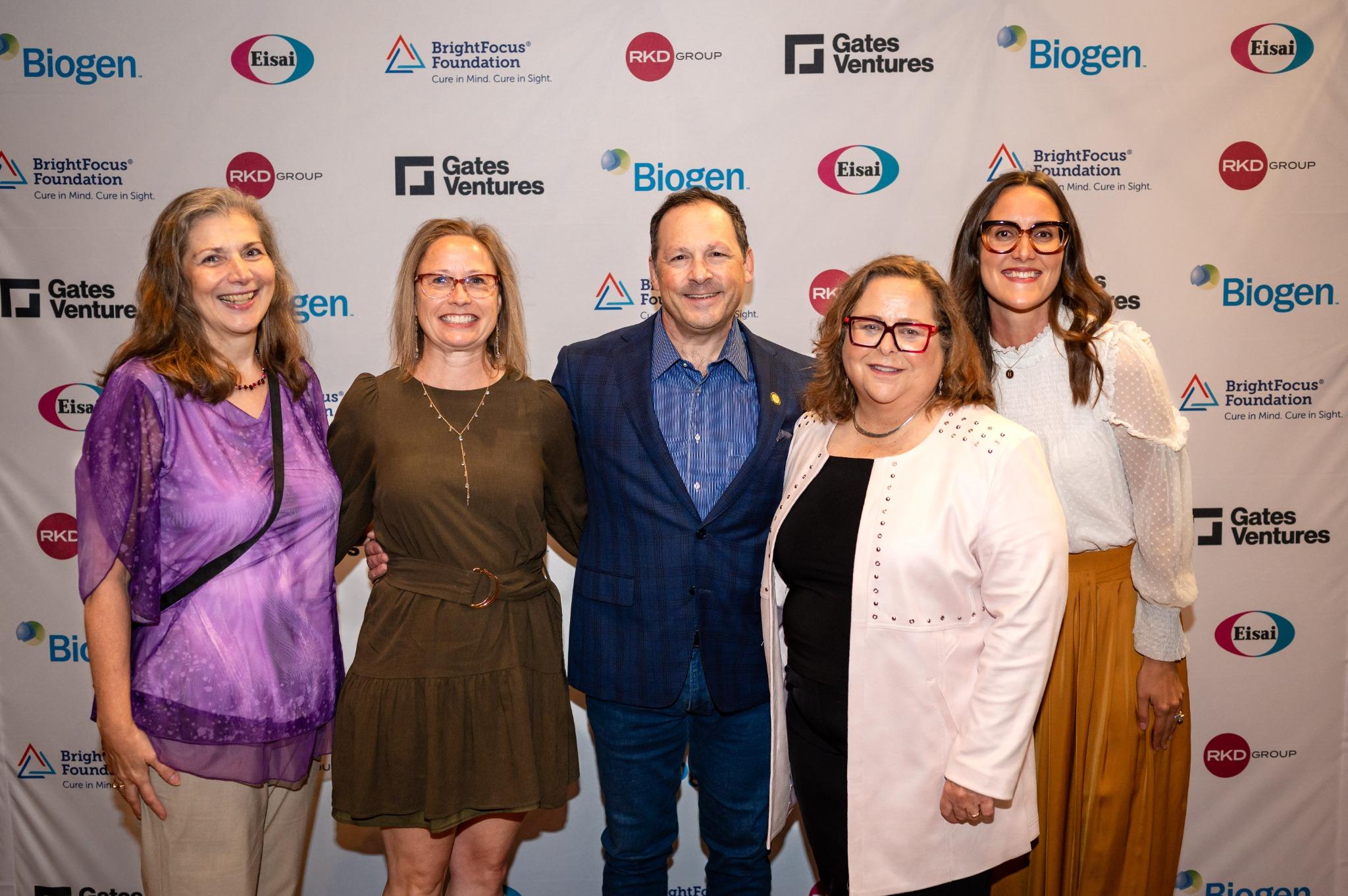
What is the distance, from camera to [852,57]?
3061mm

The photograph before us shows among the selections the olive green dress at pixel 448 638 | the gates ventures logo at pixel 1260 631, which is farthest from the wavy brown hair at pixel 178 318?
the gates ventures logo at pixel 1260 631

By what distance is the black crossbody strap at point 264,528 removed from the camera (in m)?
1.81

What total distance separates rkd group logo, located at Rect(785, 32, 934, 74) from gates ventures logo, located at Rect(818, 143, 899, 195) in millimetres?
269

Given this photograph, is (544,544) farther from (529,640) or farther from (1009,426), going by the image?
(1009,426)

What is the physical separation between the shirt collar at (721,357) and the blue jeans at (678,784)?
0.72 m

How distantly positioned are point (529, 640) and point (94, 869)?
2.36 m

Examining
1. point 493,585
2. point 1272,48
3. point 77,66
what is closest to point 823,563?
point 493,585

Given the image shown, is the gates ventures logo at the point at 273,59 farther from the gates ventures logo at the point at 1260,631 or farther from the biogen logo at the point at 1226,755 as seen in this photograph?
the biogen logo at the point at 1226,755

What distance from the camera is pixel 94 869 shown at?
10.6ft

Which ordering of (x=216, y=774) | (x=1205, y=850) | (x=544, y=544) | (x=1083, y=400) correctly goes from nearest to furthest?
(x=216, y=774) → (x=1083, y=400) → (x=544, y=544) → (x=1205, y=850)

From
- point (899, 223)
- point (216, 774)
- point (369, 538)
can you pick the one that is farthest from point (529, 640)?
point (899, 223)

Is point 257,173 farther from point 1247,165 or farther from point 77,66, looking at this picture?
point 1247,165

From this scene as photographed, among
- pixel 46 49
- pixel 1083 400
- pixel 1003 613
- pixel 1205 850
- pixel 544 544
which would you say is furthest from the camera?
pixel 1205 850

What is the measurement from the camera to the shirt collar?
2.27m
